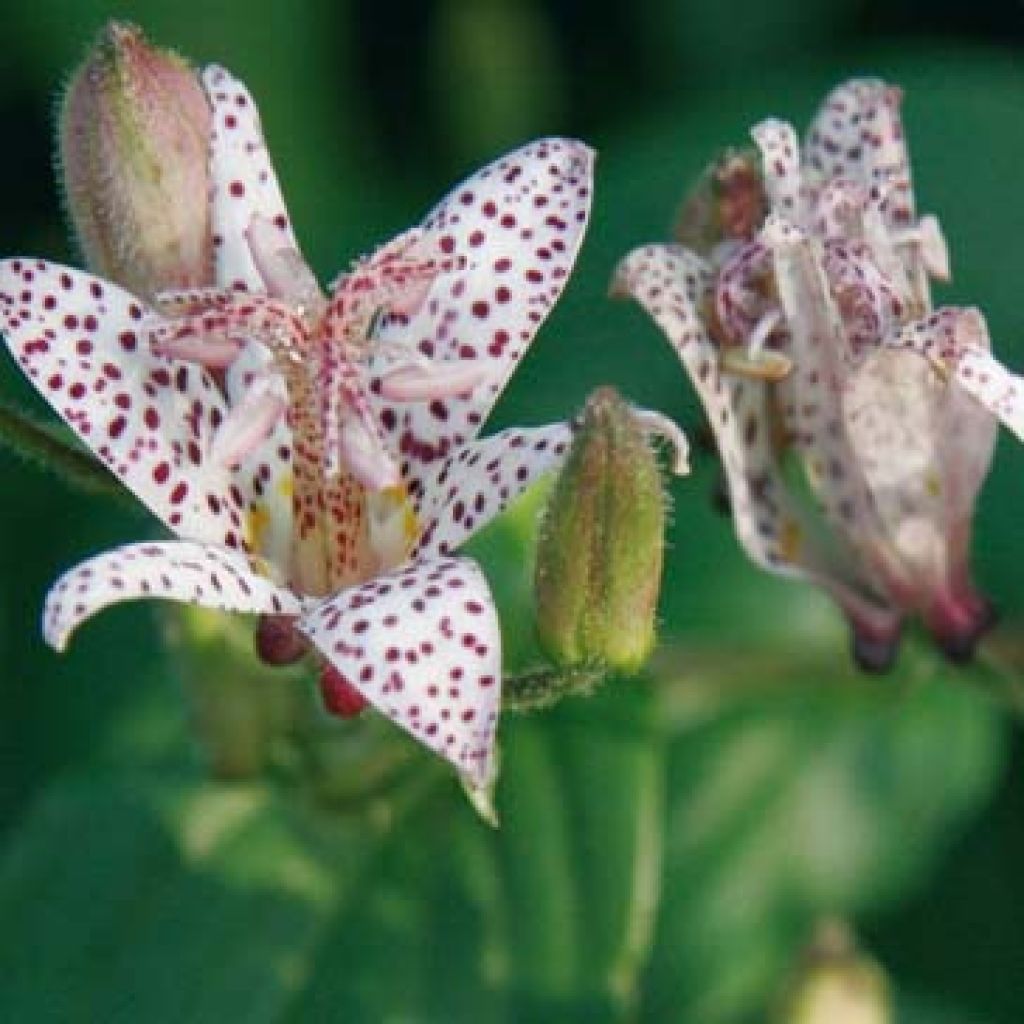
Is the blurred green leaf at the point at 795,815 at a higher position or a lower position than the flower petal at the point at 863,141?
lower

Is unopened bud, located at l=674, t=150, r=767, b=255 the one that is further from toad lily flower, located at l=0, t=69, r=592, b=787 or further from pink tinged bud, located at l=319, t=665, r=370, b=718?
pink tinged bud, located at l=319, t=665, r=370, b=718

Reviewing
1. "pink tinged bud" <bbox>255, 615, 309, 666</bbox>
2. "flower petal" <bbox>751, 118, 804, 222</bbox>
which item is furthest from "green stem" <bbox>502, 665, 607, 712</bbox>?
"flower petal" <bbox>751, 118, 804, 222</bbox>

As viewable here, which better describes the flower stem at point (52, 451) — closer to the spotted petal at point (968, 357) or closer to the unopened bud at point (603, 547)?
the unopened bud at point (603, 547)

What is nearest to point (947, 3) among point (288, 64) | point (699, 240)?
point (288, 64)

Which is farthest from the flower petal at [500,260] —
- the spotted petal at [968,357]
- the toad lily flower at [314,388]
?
the spotted petal at [968,357]

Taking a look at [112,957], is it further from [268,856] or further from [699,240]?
[699,240]

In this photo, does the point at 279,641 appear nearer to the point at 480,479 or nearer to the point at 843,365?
the point at 480,479
